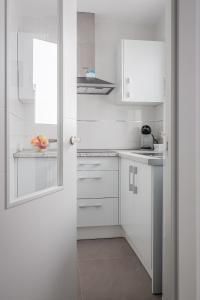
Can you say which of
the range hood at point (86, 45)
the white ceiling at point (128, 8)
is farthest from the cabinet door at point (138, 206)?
the white ceiling at point (128, 8)

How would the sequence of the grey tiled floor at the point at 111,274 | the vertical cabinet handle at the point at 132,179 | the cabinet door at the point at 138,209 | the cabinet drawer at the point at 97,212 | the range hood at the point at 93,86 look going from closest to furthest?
the grey tiled floor at the point at 111,274 < the cabinet door at the point at 138,209 < the vertical cabinet handle at the point at 132,179 < the cabinet drawer at the point at 97,212 < the range hood at the point at 93,86

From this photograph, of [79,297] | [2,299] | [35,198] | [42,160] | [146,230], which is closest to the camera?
[2,299]

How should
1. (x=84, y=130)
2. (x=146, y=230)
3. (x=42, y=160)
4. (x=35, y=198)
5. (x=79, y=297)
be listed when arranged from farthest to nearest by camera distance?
1. (x=84, y=130)
2. (x=146, y=230)
3. (x=79, y=297)
4. (x=42, y=160)
5. (x=35, y=198)

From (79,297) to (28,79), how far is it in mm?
1378

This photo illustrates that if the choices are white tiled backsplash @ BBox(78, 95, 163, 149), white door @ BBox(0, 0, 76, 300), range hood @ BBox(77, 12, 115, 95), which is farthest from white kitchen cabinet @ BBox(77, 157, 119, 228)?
white door @ BBox(0, 0, 76, 300)

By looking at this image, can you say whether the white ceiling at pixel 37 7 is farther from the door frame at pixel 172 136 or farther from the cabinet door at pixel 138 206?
the cabinet door at pixel 138 206

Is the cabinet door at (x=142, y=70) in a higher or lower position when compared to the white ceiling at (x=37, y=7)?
higher

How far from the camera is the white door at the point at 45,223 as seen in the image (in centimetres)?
83

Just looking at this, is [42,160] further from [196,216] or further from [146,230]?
[146,230]

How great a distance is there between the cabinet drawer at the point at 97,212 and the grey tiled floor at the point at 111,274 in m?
0.21

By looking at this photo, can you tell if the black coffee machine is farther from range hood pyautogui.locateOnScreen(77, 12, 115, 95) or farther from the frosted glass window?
the frosted glass window

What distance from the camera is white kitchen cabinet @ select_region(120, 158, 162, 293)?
5.57ft

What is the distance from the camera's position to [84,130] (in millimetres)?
3348

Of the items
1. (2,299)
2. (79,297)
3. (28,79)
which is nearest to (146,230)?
(79,297)
